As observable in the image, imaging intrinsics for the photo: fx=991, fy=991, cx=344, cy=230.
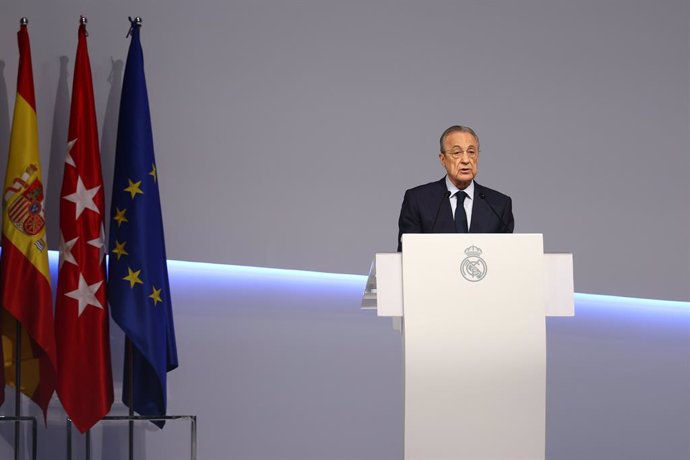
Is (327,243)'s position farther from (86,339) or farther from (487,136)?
(86,339)

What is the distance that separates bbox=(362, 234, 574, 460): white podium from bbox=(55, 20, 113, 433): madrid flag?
199cm

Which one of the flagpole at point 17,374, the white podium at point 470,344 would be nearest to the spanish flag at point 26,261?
the flagpole at point 17,374

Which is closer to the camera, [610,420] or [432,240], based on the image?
[432,240]

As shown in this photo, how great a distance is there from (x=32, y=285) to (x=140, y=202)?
0.63m

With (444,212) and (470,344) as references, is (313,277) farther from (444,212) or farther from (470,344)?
(470,344)

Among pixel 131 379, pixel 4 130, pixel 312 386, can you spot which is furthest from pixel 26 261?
pixel 312 386

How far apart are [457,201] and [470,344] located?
2.37 feet

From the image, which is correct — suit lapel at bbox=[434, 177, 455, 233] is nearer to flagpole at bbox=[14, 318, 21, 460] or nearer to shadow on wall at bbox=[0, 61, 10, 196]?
flagpole at bbox=[14, 318, 21, 460]

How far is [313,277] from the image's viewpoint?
19.0 ft

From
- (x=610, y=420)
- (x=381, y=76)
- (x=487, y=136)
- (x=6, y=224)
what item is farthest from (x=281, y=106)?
(x=610, y=420)

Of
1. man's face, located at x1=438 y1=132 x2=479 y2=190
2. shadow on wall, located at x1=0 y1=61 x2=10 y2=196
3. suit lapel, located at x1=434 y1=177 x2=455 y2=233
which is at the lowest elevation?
suit lapel, located at x1=434 y1=177 x2=455 y2=233

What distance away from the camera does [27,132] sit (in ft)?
15.6

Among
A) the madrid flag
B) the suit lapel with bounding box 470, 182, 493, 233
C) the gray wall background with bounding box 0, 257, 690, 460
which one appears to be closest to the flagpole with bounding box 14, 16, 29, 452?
the madrid flag

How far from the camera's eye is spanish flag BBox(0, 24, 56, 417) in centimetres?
462
